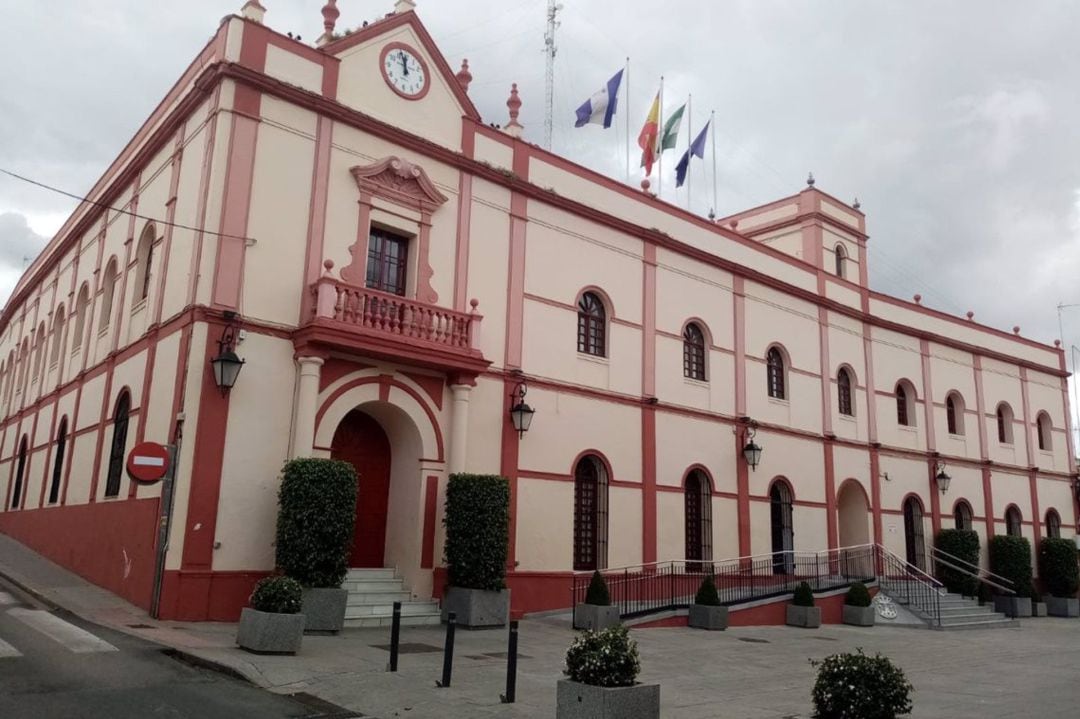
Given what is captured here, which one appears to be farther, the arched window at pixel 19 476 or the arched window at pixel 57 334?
the arched window at pixel 19 476

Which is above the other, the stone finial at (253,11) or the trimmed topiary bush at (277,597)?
the stone finial at (253,11)

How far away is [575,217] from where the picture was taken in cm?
1981

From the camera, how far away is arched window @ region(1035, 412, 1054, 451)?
33.2 m

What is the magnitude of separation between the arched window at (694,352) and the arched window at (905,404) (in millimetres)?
9425

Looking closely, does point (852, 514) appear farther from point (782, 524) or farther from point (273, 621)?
point (273, 621)

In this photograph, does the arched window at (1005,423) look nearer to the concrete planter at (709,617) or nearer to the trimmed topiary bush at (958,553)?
the trimmed topiary bush at (958,553)

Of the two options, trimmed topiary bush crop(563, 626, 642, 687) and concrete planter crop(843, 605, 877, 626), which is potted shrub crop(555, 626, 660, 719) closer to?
trimmed topiary bush crop(563, 626, 642, 687)

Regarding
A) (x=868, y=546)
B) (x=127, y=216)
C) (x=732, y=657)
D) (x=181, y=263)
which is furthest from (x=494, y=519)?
(x=868, y=546)

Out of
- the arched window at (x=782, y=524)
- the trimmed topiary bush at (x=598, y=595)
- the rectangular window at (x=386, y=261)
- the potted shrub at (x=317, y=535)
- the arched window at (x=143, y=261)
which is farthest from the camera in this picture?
the arched window at (x=782, y=524)

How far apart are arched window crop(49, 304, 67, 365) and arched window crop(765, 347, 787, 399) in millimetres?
19045

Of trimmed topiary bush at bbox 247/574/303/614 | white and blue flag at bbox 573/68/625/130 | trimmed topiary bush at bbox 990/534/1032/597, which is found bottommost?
trimmed topiary bush at bbox 247/574/303/614

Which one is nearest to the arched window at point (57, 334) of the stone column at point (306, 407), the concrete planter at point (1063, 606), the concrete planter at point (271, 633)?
the stone column at point (306, 407)

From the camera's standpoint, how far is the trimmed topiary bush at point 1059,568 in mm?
29094

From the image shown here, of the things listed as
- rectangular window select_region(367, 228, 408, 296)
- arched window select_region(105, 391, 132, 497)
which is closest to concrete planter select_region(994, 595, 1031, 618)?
rectangular window select_region(367, 228, 408, 296)
